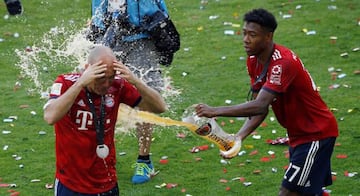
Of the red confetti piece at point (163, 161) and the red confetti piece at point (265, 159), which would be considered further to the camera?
the red confetti piece at point (163, 161)

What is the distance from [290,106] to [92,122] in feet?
4.74

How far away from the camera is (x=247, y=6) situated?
13820mm

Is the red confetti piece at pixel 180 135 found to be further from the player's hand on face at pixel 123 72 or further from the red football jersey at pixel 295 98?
the player's hand on face at pixel 123 72

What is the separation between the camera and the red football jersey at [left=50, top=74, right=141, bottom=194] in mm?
5289

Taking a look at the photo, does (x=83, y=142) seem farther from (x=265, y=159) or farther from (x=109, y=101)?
(x=265, y=159)

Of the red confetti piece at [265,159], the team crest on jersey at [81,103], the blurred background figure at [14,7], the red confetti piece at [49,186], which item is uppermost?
the team crest on jersey at [81,103]

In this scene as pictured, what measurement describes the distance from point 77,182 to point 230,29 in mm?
7622

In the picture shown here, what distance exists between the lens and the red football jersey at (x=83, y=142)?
529 centimetres

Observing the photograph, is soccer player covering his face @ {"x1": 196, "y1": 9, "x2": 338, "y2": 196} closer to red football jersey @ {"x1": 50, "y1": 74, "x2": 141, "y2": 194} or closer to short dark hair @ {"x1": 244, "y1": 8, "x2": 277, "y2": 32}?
short dark hair @ {"x1": 244, "y1": 8, "x2": 277, "y2": 32}

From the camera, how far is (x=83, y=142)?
17.5 ft

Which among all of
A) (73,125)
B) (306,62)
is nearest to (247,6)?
(306,62)

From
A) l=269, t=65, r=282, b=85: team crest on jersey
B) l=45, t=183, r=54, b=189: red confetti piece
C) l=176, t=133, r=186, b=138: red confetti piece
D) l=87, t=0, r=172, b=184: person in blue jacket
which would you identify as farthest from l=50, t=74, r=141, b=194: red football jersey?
l=176, t=133, r=186, b=138: red confetti piece

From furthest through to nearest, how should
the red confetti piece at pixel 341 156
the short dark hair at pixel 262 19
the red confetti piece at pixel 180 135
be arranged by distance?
the red confetti piece at pixel 180 135 < the red confetti piece at pixel 341 156 < the short dark hair at pixel 262 19

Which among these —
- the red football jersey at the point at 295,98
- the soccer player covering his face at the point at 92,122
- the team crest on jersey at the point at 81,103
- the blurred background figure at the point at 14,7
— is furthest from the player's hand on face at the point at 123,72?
the blurred background figure at the point at 14,7
